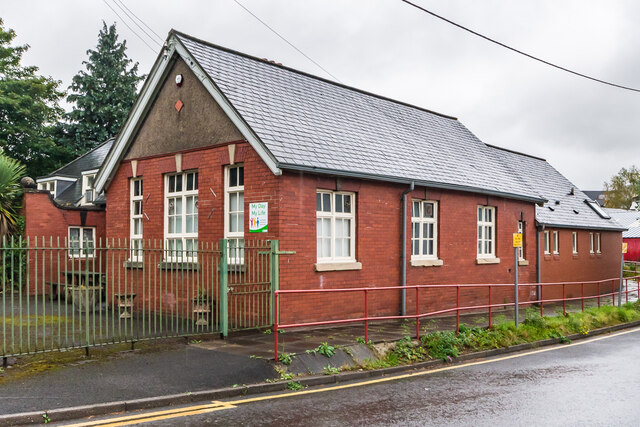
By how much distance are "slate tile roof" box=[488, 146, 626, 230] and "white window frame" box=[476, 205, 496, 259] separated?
19.4ft

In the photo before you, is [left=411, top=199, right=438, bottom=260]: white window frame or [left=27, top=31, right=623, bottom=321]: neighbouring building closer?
[left=27, top=31, right=623, bottom=321]: neighbouring building

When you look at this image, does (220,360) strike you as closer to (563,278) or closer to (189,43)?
(189,43)

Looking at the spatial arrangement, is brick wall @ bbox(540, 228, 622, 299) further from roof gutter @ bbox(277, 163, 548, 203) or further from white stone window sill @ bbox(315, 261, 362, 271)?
white stone window sill @ bbox(315, 261, 362, 271)

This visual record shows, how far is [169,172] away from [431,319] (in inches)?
307

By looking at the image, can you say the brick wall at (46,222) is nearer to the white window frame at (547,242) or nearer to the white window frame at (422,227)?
the white window frame at (422,227)

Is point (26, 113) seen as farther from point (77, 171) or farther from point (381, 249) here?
point (381, 249)

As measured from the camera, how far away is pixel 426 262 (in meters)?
16.4

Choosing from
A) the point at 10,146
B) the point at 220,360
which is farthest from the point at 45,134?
the point at 220,360

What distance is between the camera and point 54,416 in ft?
22.3

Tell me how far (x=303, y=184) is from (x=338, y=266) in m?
2.14

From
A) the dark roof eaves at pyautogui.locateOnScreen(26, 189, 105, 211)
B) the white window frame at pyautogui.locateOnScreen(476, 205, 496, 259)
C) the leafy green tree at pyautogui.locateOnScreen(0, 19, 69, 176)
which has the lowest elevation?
the white window frame at pyautogui.locateOnScreen(476, 205, 496, 259)

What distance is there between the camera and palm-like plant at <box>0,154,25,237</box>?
21403mm

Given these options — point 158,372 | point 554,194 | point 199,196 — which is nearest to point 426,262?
point 199,196

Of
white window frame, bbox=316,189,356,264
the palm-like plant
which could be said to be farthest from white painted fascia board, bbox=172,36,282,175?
the palm-like plant
